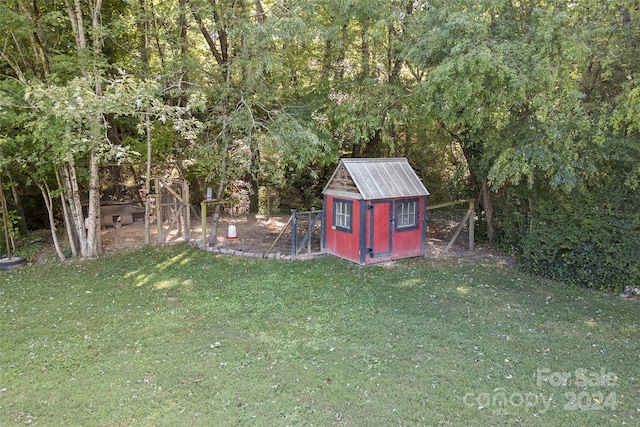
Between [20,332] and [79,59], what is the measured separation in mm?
5220

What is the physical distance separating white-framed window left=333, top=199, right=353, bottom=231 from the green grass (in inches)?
35.8

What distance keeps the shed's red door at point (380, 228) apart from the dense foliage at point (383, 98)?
4.97 feet

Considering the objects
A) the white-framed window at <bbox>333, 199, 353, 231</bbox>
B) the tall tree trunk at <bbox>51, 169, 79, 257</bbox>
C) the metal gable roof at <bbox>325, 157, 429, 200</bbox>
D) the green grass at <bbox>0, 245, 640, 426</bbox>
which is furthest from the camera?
the tall tree trunk at <bbox>51, 169, 79, 257</bbox>

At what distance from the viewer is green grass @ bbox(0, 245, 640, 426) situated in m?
3.82

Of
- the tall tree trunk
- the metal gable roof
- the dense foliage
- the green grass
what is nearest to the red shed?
the metal gable roof

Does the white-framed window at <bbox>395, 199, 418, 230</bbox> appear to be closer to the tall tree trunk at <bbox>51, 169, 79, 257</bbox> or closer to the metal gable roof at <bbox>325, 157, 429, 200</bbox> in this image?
the metal gable roof at <bbox>325, 157, 429, 200</bbox>

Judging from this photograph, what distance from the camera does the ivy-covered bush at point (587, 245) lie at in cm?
675

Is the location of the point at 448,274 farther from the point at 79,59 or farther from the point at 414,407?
the point at 79,59

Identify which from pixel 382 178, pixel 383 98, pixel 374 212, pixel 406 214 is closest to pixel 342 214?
pixel 374 212

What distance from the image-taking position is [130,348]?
5008 millimetres

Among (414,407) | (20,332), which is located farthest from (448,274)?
(20,332)

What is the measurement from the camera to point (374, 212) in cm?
801

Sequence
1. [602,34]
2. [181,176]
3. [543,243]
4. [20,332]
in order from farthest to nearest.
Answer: [181,176] → [543,243] → [602,34] → [20,332]

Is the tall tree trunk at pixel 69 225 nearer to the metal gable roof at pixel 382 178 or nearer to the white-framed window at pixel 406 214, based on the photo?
the metal gable roof at pixel 382 178
